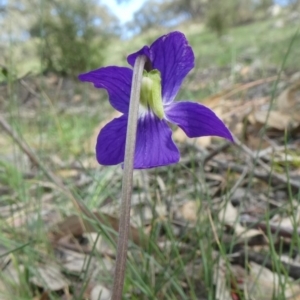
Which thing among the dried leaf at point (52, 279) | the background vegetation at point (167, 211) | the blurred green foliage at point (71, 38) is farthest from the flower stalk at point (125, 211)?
the blurred green foliage at point (71, 38)

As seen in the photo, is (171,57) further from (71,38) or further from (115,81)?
(71,38)

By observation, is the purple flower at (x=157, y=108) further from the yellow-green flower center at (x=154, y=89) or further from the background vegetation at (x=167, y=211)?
the background vegetation at (x=167, y=211)

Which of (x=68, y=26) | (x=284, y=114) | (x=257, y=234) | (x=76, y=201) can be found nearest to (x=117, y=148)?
(x=76, y=201)

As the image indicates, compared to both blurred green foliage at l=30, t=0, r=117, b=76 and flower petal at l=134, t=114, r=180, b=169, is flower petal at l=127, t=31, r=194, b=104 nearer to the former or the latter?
flower petal at l=134, t=114, r=180, b=169

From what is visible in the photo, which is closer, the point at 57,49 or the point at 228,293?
the point at 228,293

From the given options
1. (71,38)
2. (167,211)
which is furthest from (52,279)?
(71,38)

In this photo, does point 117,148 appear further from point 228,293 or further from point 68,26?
point 68,26
